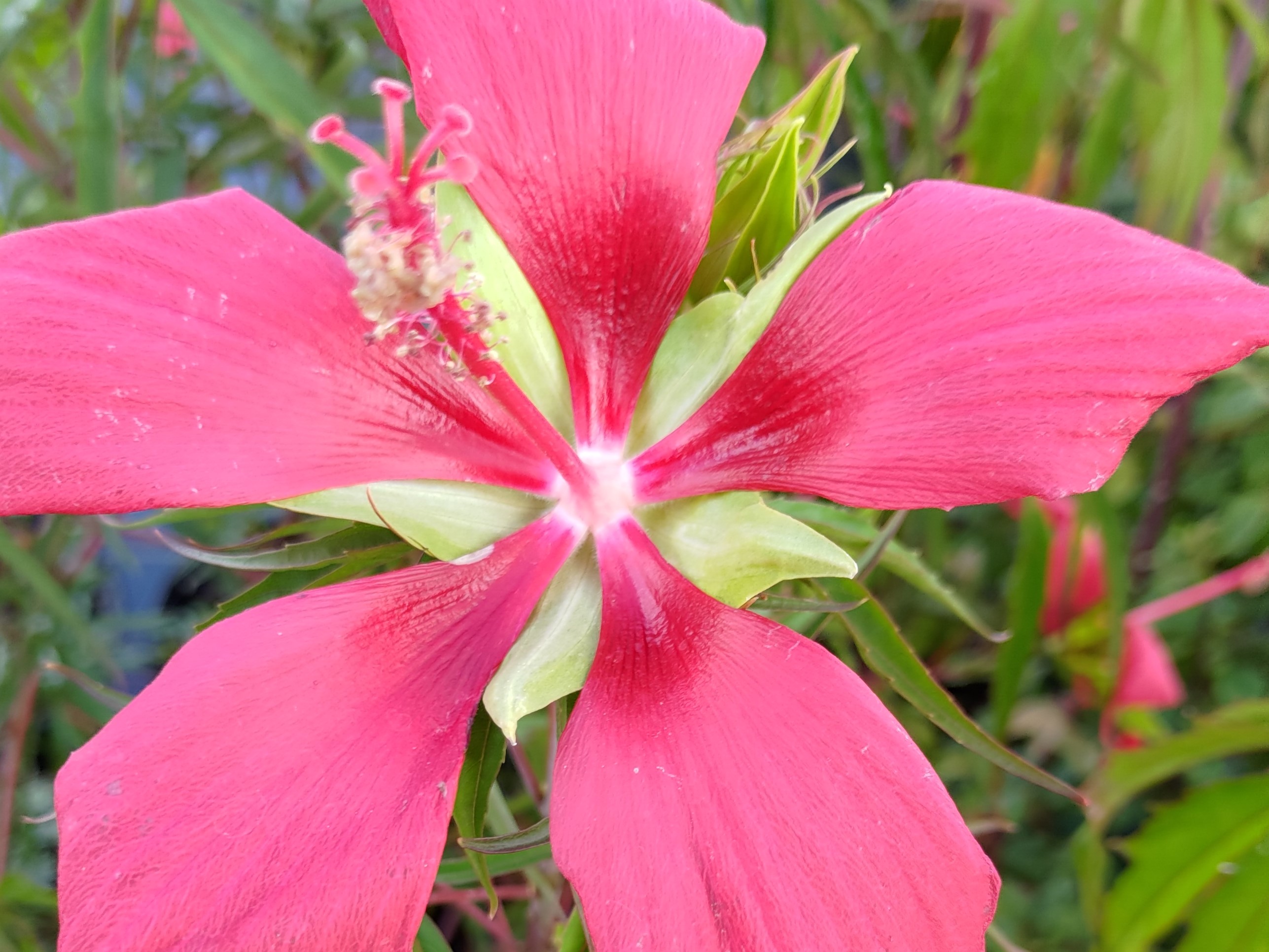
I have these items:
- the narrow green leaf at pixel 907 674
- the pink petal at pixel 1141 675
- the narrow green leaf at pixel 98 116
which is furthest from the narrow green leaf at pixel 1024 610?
the narrow green leaf at pixel 98 116

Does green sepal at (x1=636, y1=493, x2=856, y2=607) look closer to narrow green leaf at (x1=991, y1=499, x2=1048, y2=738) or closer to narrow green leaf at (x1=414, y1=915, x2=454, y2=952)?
narrow green leaf at (x1=414, y1=915, x2=454, y2=952)

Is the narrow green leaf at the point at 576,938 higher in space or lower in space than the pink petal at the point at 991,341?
lower

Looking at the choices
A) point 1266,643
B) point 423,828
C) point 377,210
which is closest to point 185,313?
point 377,210

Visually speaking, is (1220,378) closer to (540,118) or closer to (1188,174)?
(1188,174)

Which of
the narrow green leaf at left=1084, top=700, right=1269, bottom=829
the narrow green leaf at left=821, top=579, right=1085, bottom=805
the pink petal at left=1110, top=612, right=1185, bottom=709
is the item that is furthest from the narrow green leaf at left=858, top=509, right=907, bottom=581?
the pink petal at left=1110, top=612, right=1185, bottom=709

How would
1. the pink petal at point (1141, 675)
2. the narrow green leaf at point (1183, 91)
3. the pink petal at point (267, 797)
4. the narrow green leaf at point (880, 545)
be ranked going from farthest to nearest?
the pink petal at point (1141, 675)
the narrow green leaf at point (1183, 91)
the narrow green leaf at point (880, 545)
the pink petal at point (267, 797)

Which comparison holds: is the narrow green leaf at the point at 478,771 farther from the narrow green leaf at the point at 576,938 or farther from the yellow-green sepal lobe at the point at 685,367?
the yellow-green sepal lobe at the point at 685,367
